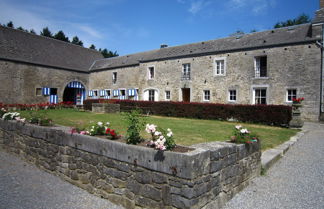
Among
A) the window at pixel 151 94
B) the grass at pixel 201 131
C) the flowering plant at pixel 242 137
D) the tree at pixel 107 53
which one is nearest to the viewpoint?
the flowering plant at pixel 242 137

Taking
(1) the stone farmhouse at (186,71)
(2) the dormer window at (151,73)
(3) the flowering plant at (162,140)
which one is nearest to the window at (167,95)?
(1) the stone farmhouse at (186,71)

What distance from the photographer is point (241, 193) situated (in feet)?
11.8

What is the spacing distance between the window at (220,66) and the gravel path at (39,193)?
48.5 ft

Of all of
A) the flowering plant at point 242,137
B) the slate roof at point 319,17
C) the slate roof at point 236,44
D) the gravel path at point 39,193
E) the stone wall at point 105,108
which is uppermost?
the slate roof at point 319,17

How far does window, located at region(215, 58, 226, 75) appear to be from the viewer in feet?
55.1

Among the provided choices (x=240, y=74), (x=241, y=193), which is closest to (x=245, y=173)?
(x=241, y=193)

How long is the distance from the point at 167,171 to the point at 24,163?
4.57m

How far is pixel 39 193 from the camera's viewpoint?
3730 millimetres

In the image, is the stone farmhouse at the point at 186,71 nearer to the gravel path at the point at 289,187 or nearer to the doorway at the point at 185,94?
the doorway at the point at 185,94

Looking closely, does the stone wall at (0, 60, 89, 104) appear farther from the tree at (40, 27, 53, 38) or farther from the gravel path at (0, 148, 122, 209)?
the tree at (40, 27, 53, 38)

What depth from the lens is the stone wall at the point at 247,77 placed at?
13.3m

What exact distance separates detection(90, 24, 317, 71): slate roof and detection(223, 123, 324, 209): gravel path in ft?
37.0

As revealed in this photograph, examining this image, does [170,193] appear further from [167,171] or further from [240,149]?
[240,149]

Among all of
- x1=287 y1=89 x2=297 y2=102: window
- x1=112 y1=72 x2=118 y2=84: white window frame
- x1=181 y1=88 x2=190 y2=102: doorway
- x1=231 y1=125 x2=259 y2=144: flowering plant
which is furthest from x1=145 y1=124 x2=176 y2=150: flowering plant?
x1=112 y1=72 x2=118 y2=84: white window frame
